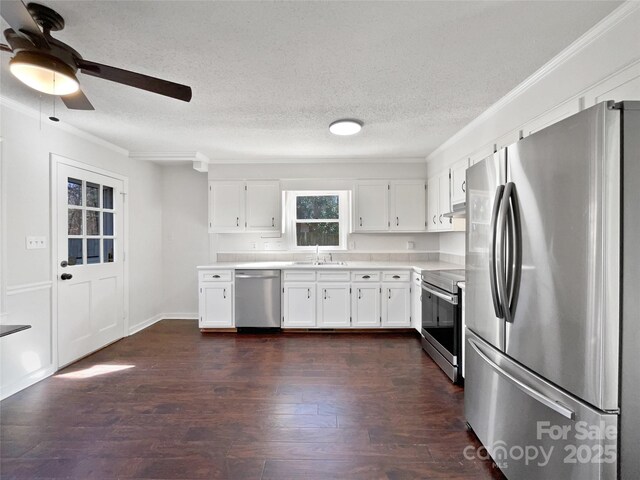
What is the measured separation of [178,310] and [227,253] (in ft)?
3.88

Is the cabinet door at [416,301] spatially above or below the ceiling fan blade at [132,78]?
below

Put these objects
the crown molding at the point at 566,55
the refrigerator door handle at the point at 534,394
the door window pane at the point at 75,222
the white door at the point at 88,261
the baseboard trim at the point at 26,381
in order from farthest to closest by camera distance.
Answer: the door window pane at the point at 75,222 < the white door at the point at 88,261 < the baseboard trim at the point at 26,381 < the crown molding at the point at 566,55 < the refrigerator door handle at the point at 534,394

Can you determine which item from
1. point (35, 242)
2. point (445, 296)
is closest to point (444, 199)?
point (445, 296)

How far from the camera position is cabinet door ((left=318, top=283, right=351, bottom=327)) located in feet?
12.9

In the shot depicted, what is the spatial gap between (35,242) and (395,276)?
3716 mm

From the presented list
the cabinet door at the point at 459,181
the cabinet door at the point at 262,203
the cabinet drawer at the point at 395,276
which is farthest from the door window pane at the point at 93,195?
the cabinet door at the point at 459,181

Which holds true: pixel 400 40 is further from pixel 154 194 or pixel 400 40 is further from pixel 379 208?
pixel 154 194

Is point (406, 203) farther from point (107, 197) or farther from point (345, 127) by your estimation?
point (107, 197)

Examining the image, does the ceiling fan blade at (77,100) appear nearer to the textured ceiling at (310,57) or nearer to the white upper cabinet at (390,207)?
the textured ceiling at (310,57)

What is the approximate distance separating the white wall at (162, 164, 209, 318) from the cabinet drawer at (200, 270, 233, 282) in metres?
0.76

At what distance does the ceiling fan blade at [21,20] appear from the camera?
1133 millimetres

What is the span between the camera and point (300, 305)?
3.96m

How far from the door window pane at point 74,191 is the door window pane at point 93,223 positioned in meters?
0.18

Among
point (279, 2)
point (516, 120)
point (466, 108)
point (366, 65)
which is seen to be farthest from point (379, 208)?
point (279, 2)
